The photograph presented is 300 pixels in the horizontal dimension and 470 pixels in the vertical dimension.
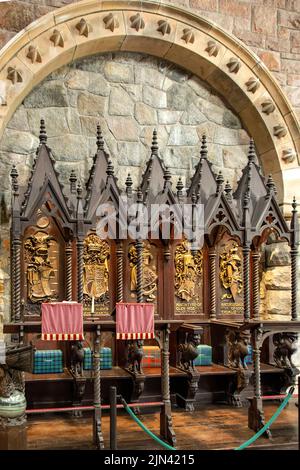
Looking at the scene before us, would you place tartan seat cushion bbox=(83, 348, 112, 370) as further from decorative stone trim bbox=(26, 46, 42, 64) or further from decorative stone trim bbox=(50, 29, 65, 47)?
decorative stone trim bbox=(50, 29, 65, 47)

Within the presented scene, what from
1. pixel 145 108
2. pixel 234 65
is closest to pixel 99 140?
pixel 145 108

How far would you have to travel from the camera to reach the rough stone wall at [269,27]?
20.1ft

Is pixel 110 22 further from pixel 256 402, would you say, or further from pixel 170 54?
pixel 256 402

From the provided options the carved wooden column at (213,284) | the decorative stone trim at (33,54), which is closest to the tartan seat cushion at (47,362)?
the carved wooden column at (213,284)

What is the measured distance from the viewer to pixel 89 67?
591 centimetres

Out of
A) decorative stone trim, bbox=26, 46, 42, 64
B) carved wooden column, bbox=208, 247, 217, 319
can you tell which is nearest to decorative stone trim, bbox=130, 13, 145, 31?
decorative stone trim, bbox=26, 46, 42, 64

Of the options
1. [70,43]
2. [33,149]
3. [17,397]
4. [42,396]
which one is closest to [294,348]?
[42,396]

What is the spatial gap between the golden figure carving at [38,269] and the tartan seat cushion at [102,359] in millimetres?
619

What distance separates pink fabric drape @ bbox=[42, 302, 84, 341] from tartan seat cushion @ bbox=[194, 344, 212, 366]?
1703mm

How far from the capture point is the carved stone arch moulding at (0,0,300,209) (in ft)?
17.6

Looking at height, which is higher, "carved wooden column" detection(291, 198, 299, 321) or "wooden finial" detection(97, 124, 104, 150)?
"wooden finial" detection(97, 124, 104, 150)

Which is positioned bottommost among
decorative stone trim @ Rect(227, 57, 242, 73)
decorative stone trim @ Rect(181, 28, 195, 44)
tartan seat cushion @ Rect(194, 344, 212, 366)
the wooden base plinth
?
the wooden base plinth

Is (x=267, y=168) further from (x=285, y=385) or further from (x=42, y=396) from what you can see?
(x=42, y=396)

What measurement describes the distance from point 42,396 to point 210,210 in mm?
2298
